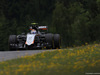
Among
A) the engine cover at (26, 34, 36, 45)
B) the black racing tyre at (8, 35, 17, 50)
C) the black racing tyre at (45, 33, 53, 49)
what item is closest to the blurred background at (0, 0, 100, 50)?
the black racing tyre at (45, 33, 53, 49)

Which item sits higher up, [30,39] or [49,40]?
[30,39]

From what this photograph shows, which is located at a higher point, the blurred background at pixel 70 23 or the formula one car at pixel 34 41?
the blurred background at pixel 70 23

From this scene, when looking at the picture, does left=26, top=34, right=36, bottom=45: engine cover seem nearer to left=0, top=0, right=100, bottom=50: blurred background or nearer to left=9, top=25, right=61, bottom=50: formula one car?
left=9, top=25, right=61, bottom=50: formula one car

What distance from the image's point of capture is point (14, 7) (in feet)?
457

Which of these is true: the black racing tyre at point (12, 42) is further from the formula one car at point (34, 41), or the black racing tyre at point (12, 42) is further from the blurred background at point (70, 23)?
the blurred background at point (70, 23)

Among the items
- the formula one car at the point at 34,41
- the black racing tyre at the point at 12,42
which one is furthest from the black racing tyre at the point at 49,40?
the black racing tyre at the point at 12,42

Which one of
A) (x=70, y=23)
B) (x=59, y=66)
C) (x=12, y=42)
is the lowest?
(x=59, y=66)

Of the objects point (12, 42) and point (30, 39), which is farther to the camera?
point (12, 42)

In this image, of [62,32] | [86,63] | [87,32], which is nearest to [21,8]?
[62,32]

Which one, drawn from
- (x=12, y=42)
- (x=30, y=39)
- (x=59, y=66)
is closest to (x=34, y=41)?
(x=30, y=39)

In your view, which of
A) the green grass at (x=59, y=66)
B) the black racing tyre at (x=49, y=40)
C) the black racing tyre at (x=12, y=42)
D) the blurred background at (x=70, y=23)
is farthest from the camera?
the blurred background at (x=70, y=23)

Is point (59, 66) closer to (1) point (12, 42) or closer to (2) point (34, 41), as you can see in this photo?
(2) point (34, 41)

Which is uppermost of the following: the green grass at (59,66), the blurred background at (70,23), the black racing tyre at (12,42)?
the blurred background at (70,23)

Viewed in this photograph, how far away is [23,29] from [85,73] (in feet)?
275
